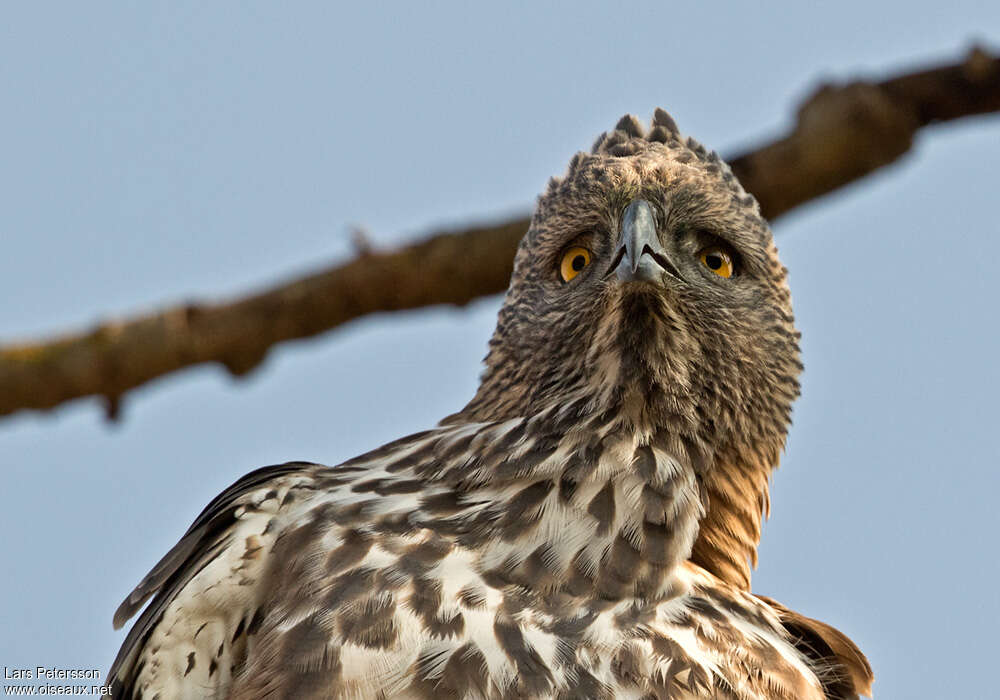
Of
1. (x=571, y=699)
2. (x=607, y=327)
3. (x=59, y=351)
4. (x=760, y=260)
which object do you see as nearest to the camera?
(x=571, y=699)

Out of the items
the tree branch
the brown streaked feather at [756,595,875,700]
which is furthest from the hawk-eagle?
the tree branch

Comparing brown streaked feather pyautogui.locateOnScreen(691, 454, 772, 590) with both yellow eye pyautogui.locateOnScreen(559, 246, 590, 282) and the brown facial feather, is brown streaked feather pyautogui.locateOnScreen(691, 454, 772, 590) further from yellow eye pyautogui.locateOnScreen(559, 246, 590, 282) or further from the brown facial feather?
yellow eye pyautogui.locateOnScreen(559, 246, 590, 282)

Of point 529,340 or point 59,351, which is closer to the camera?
point 529,340

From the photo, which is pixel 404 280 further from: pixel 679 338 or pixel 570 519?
pixel 570 519

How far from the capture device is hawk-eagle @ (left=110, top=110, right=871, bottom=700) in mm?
4145

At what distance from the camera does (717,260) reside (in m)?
5.10

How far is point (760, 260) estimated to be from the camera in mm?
5223

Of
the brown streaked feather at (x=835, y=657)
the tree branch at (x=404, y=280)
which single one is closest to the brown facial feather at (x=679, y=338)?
the brown streaked feather at (x=835, y=657)

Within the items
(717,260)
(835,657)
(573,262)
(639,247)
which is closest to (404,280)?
(573,262)

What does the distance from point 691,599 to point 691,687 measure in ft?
1.20

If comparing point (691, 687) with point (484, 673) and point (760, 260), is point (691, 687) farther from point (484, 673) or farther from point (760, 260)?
point (760, 260)

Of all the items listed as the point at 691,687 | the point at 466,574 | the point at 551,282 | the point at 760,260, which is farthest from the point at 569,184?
the point at 691,687

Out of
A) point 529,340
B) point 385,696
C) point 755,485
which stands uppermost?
point 529,340

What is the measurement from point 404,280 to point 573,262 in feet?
3.20
